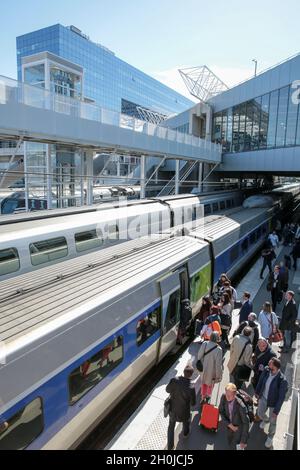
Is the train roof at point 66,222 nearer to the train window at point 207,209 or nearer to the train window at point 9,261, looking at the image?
the train window at point 9,261

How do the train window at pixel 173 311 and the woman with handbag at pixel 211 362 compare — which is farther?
the train window at pixel 173 311

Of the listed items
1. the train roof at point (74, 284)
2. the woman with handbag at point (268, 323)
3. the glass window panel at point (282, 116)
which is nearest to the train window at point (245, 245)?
the train roof at point (74, 284)

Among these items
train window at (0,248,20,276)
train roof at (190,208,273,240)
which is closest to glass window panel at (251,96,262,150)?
train roof at (190,208,273,240)

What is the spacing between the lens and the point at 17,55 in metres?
93.7

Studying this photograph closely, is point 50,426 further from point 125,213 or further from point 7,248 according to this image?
point 125,213

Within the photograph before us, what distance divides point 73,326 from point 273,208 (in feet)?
69.4

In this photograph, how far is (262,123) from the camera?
2689 centimetres

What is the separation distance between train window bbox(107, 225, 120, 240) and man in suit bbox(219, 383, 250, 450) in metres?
5.60

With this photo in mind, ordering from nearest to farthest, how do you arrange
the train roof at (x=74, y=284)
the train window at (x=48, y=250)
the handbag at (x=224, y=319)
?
the train roof at (x=74, y=284)
the train window at (x=48, y=250)
the handbag at (x=224, y=319)

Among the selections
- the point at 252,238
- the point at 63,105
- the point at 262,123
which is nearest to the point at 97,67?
the point at 262,123

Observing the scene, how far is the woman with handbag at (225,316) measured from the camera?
7.79 m

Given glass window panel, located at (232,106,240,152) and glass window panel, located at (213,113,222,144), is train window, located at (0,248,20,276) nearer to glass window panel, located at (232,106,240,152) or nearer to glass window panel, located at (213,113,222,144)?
glass window panel, located at (232,106,240,152)

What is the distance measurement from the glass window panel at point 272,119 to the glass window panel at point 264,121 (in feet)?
1.12

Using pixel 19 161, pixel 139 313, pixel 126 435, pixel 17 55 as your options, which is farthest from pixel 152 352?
pixel 17 55
